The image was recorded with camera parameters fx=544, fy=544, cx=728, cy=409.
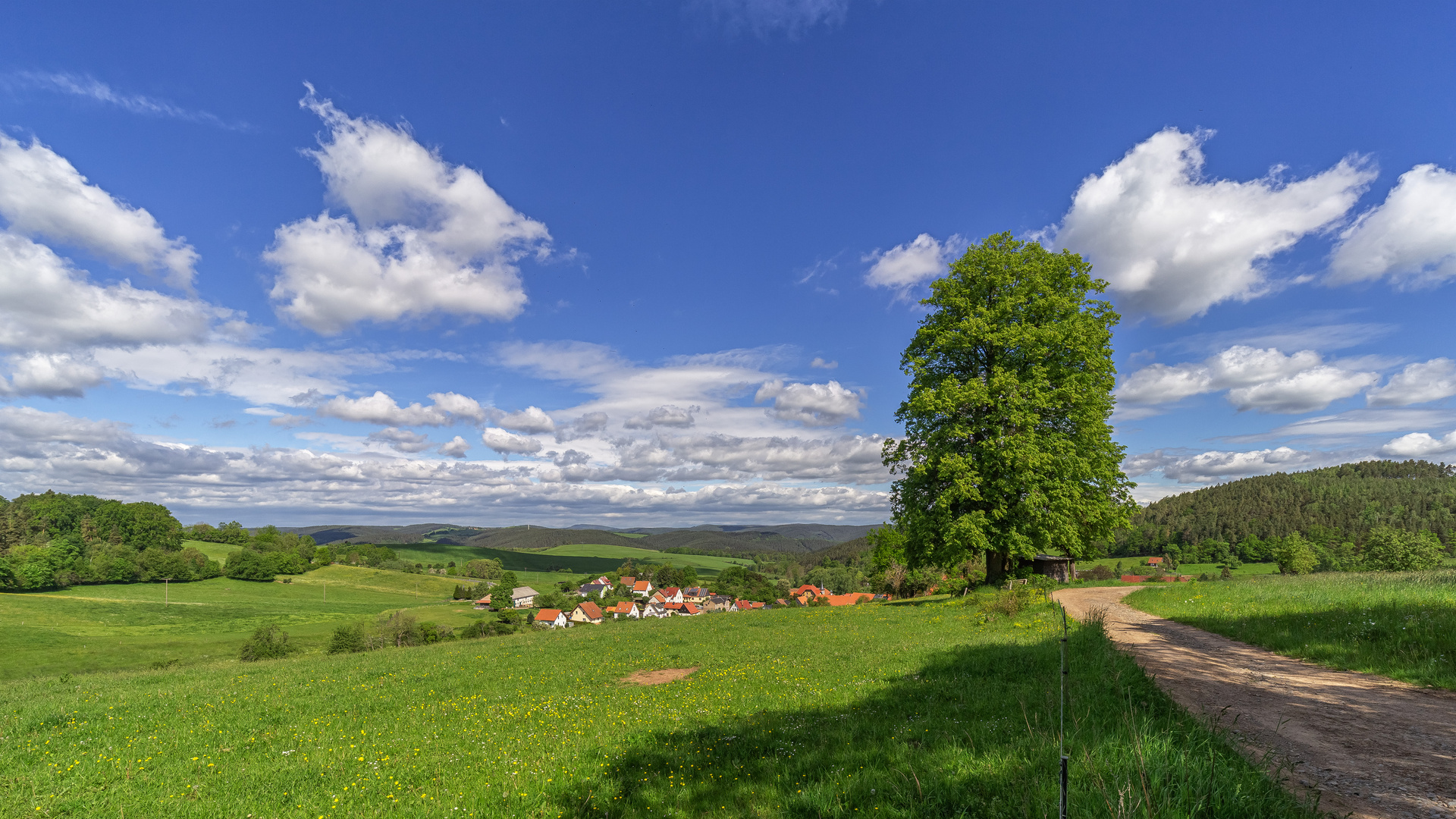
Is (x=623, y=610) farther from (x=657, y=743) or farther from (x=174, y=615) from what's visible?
(x=657, y=743)

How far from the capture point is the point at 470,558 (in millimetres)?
193875

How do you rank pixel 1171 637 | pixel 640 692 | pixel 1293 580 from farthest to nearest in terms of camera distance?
pixel 1293 580 → pixel 1171 637 → pixel 640 692

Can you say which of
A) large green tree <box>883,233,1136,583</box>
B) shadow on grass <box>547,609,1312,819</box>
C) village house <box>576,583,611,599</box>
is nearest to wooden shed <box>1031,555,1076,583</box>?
large green tree <box>883,233,1136,583</box>

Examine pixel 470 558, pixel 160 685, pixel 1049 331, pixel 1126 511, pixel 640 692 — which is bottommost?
pixel 470 558

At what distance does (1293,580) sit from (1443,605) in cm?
1076

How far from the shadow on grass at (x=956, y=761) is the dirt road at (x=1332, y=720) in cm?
65

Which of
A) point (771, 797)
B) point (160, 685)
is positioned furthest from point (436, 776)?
point (160, 685)

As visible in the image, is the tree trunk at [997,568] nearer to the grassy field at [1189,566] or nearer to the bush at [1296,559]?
the bush at [1296,559]

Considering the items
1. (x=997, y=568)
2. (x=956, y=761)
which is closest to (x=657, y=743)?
(x=956, y=761)

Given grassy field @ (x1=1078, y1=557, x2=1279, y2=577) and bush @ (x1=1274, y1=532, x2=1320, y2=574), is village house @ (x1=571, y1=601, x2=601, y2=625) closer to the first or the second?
grassy field @ (x1=1078, y1=557, x2=1279, y2=577)

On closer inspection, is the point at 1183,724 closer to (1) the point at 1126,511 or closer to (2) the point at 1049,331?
(2) the point at 1049,331

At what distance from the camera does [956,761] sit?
235 inches

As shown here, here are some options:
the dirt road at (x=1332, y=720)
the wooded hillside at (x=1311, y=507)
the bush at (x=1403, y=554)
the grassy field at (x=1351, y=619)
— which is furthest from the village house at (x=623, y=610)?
the dirt road at (x=1332, y=720)

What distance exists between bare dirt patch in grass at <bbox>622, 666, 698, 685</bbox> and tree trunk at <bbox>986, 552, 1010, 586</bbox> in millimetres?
17376
